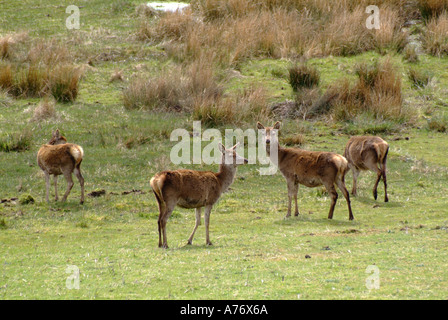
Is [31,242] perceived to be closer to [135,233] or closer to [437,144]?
[135,233]

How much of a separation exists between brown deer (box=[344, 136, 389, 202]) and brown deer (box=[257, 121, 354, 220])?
4.75ft

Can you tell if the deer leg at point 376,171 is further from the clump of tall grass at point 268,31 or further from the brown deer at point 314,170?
the clump of tall grass at point 268,31

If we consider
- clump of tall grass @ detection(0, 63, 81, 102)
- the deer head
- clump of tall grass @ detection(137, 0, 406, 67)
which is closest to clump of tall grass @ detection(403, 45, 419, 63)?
clump of tall grass @ detection(137, 0, 406, 67)

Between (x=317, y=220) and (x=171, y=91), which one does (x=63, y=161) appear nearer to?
(x=317, y=220)

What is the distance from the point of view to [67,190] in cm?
1390

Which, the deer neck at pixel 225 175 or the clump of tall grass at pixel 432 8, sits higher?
the clump of tall grass at pixel 432 8

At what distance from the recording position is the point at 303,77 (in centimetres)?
2241

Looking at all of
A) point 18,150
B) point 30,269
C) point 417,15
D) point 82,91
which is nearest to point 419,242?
point 30,269

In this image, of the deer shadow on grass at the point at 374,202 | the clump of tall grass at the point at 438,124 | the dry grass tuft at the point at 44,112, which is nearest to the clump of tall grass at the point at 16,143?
the dry grass tuft at the point at 44,112

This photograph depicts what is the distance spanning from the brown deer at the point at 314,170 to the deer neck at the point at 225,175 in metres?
1.82

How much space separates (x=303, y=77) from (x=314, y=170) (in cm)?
1040

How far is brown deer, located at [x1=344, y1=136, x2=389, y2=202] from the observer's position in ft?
45.6

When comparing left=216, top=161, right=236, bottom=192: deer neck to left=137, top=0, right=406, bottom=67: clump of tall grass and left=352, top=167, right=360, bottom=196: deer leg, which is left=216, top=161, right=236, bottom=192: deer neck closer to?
left=352, top=167, right=360, bottom=196: deer leg

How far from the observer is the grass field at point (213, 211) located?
25.1ft
